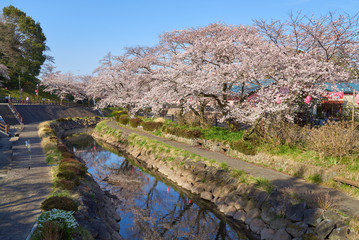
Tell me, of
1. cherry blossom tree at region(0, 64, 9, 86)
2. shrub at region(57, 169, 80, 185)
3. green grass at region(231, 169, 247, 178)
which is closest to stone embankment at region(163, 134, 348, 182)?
green grass at region(231, 169, 247, 178)

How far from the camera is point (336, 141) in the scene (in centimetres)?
1136

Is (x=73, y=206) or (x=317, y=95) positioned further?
(x=317, y=95)

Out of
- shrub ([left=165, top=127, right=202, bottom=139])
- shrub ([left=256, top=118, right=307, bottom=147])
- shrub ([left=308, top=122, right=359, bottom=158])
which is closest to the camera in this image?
shrub ([left=308, top=122, right=359, bottom=158])

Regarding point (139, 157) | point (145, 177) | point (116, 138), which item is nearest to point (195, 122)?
point (139, 157)

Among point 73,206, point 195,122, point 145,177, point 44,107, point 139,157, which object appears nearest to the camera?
point 73,206

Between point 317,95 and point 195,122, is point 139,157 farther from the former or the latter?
point 317,95

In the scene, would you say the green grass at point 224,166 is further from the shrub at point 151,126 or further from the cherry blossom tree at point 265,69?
the shrub at point 151,126

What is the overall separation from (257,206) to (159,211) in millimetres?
4840

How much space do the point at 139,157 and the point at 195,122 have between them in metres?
6.18

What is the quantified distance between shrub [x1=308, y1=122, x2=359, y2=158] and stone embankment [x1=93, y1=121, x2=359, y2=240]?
3.46m

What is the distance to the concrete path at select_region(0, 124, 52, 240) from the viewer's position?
26.0ft

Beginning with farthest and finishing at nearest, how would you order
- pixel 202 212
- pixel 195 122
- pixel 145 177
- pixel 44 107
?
1. pixel 44 107
2. pixel 195 122
3. pixel 145 177
4. pixel 202 212

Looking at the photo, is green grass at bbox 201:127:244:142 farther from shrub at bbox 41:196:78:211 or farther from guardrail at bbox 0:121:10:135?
guardrail at bbox 0:121:10:135

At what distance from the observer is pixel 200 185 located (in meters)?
14.4
